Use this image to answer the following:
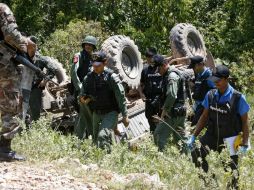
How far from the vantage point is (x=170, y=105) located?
24.1 ft

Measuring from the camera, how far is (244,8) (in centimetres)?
1688

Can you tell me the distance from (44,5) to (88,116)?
969cm

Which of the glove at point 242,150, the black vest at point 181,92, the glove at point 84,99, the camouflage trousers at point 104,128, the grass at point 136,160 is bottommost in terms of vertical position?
the grass at point 136,160

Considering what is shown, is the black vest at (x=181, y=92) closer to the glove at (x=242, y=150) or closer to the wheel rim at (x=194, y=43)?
the glove at (x=242, y=150)

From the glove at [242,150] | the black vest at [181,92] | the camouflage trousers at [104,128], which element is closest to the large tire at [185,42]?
the black vest at [181,92]

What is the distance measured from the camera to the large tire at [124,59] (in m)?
9.59

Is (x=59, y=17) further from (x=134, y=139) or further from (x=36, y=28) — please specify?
(x=134, y=139)

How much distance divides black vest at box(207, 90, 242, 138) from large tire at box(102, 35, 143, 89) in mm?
3938

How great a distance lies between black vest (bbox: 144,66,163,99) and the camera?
7848 mm

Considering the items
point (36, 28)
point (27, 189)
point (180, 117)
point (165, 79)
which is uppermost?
point (36, 28)

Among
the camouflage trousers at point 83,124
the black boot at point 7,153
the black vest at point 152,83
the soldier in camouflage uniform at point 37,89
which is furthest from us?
the soldier in camouflage uniform at point 37,89

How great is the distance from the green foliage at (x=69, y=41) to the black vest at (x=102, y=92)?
5.87 metres

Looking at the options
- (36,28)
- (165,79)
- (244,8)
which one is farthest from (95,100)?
(244,8)

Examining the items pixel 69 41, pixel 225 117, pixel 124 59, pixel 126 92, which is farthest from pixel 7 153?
pixel 69 41
